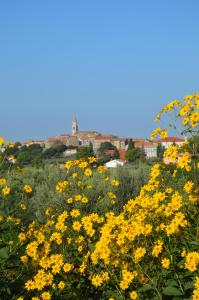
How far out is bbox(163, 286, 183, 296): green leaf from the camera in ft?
11.2

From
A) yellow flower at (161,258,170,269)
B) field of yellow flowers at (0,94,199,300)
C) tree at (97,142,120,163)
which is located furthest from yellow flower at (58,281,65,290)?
tree at (97,142,120,163)

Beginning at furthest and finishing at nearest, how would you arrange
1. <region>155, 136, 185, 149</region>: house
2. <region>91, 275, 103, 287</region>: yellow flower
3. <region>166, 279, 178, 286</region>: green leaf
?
<region>155, 136, 185, 149</region>: house
<region>91, 275, 103, 287</region>: yellow flower
<region>166, 279, 178, 286</region>: green leaf

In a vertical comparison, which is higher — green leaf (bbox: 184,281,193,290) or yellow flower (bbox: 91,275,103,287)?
green leaf (bbox: 184,281,193,290)

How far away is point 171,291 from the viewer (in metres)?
3.43

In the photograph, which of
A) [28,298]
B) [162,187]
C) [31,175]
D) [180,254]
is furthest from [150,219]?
[31,175]

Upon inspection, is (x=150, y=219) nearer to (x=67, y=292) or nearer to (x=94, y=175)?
(x=67, y=292)

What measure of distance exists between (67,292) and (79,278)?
184 mm

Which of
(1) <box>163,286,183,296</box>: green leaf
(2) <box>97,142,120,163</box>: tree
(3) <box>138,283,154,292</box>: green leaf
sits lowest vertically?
(2) <box>97,142,120,163</box>: tree

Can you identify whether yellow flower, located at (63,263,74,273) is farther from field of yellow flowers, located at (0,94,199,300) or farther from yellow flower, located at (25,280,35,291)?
yellow flower, located at (25,280,35,291)

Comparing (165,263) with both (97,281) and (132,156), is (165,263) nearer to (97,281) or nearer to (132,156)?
(97,281)

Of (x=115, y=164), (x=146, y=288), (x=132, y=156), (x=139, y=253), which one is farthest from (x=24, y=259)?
(x=132, y=156)

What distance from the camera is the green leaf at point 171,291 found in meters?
3.40

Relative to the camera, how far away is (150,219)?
4.25m

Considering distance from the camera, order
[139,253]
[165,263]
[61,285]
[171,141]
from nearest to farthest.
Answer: [165,263] → [139,253] → [61,285] → [171,141]
